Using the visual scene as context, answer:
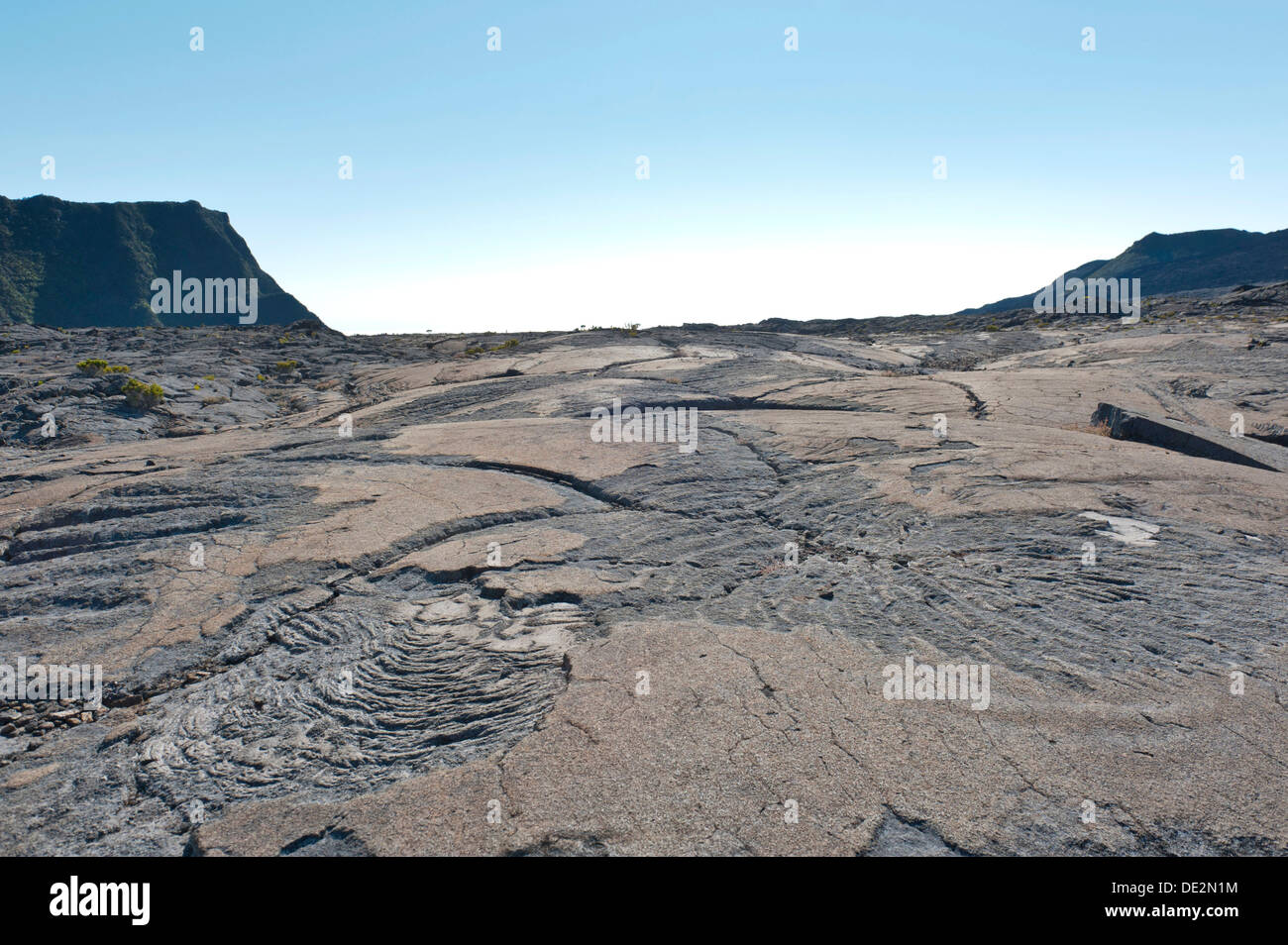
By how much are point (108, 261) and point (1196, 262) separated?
102 m

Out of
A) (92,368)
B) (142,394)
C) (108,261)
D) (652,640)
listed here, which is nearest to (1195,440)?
(652,640)

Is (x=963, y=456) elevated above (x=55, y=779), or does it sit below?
above

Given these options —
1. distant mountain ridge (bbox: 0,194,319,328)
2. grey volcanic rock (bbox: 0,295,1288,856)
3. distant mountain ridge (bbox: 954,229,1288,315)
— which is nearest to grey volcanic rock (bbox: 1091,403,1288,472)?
grey volcanic rock (bbox: 0,295,1288,856)

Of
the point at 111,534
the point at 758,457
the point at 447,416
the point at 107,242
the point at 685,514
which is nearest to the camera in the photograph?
the point at 111,534

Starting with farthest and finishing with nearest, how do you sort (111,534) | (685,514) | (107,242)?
(107,242), (685,514), (111,534)

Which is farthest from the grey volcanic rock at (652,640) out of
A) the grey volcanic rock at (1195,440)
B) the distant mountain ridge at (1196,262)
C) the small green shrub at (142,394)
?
the distant mountain ridge at (1196,262)

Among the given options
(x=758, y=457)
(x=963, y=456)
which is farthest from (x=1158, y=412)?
(x=758, y=457)

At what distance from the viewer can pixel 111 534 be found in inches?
210

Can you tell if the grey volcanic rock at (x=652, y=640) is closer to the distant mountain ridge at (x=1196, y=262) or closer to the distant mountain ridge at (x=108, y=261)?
the distant mountain ridge at (x=1196, y=262)

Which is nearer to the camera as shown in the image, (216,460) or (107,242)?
(216,460)

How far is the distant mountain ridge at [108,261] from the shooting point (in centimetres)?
6112

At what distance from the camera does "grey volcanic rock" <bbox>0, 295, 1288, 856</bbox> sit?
2535 millimetres

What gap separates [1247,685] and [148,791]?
4663 mm
